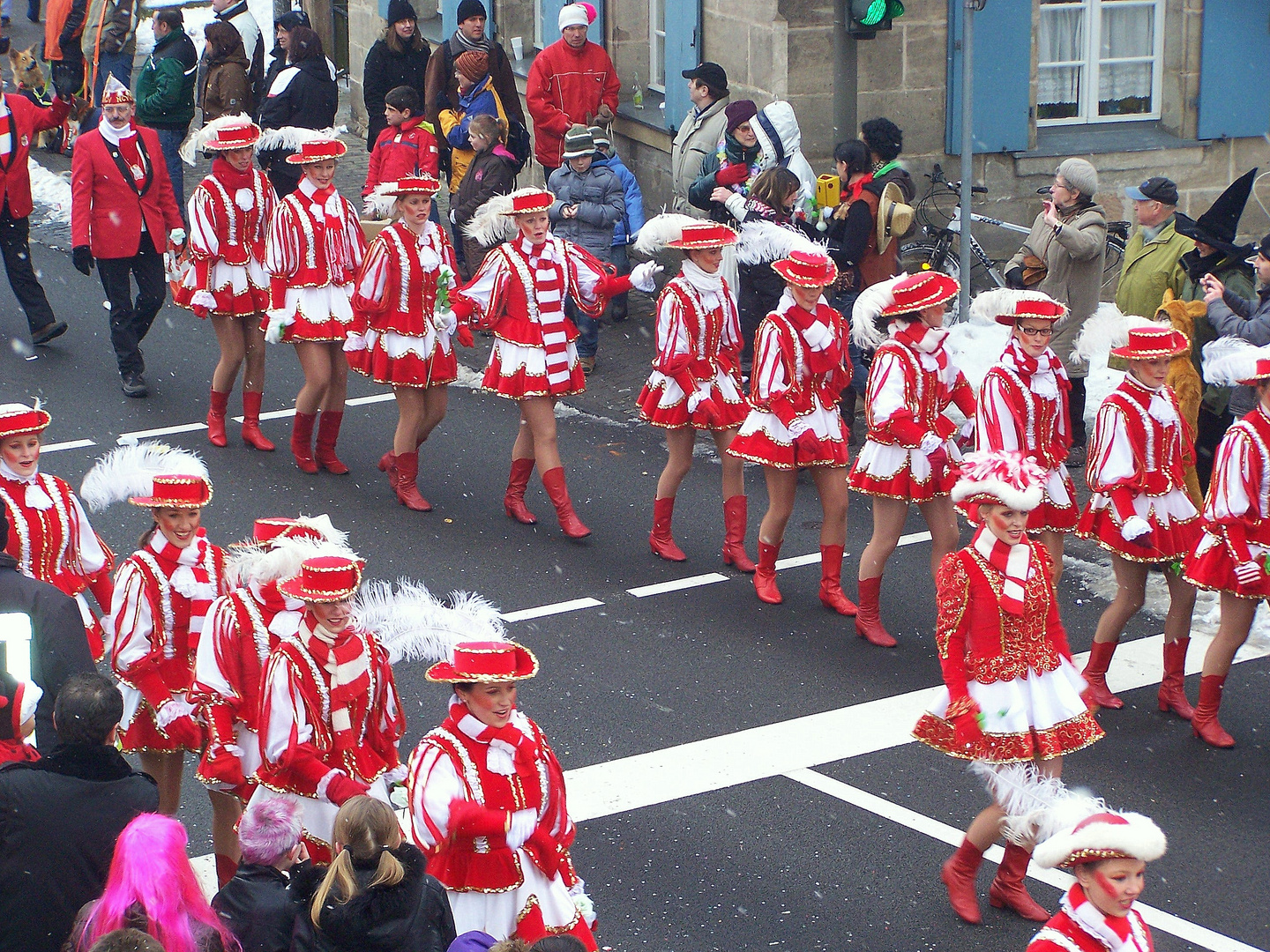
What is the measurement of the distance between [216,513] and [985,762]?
5465 mm

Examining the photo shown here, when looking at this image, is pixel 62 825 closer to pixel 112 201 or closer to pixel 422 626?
pixel 422 626

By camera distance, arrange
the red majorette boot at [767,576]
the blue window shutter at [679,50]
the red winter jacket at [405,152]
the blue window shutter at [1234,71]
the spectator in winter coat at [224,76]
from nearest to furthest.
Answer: the red majorette boot at [767,576]
the red winter jacket at [405,152]
the blue window shutter at [1234,71]
the blue window shutter at [679,50]
the spectator in winter coat at [224,76]

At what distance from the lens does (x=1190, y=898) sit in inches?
236

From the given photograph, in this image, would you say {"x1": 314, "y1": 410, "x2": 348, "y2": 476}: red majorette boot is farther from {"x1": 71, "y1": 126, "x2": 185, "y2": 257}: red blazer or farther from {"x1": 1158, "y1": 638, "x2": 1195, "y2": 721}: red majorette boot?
{"x1": 1158, "y1": 638, "x2": 1195, "y2": 721}: red majorette boot

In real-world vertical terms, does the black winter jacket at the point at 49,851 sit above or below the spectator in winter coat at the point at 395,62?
below

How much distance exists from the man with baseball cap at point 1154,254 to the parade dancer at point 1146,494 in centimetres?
212

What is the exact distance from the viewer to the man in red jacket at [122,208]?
11.2 meters

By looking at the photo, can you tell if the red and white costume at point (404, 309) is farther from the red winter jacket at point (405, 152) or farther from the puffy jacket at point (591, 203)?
the red winter jacket at point (405, 152)

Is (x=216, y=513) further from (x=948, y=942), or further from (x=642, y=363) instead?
(x=948, y=942)

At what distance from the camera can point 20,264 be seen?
12461mm

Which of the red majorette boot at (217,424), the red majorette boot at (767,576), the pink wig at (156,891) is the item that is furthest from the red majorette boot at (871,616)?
the red majorette boot at (217,424)

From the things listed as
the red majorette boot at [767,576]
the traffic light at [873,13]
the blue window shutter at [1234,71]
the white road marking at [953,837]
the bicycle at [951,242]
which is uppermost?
Result: the traffic light at [873,13]

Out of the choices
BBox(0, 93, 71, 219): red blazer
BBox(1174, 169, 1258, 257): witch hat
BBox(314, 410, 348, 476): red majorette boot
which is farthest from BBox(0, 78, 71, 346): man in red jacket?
BBox(1174, 169, 1258, 257): witch hat

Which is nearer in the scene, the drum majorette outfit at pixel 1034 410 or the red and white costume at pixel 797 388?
the drum majorette outfit at pixel 1034 410
